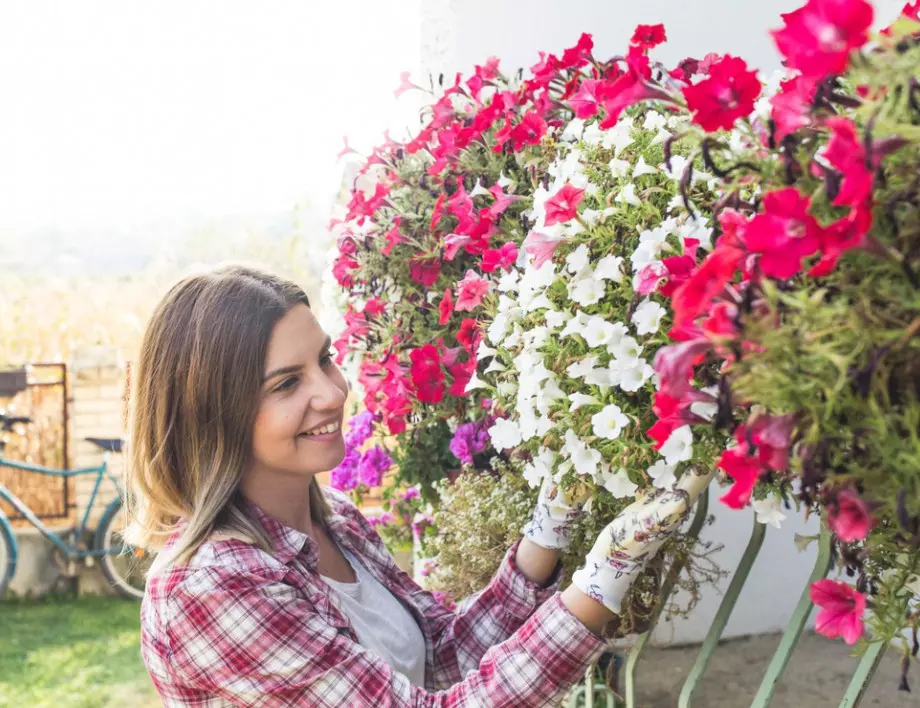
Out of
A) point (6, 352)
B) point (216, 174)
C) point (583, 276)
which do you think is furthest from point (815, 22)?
point (216, 174)

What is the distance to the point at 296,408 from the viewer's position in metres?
1.41

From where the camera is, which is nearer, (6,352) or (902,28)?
(902,28)

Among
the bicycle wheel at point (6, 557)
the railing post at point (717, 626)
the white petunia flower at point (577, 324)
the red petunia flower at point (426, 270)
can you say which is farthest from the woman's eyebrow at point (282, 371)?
the bicycle wheel at point (6, 557)

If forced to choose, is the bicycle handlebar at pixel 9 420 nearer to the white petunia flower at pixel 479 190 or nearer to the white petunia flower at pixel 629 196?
the white petunia flower at pixel 479 190

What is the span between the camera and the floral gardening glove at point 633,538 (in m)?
1.12

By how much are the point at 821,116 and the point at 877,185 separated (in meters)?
0.08

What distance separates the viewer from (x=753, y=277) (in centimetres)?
64

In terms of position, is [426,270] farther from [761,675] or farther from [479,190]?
[761,675]

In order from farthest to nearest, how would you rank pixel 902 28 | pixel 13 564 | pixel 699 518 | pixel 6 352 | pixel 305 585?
1. pixel 6 352
2. pixel 13 564
3. pixel 699 518
4. pixel 305 585
5. pixel 902 28

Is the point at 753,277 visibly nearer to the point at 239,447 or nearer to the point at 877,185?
the point at 877,185

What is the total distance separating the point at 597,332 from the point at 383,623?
0.80 meters

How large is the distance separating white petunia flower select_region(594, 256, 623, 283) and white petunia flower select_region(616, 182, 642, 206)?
2.7 inches

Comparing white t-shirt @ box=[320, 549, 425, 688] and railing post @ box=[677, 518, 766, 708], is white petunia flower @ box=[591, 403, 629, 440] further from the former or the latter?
white t-shirt @ box=[320, 549, 425, 688]

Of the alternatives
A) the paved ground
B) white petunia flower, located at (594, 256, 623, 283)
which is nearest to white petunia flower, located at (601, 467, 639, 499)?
white petunia flower, located at (594, 256, 623, 283)
